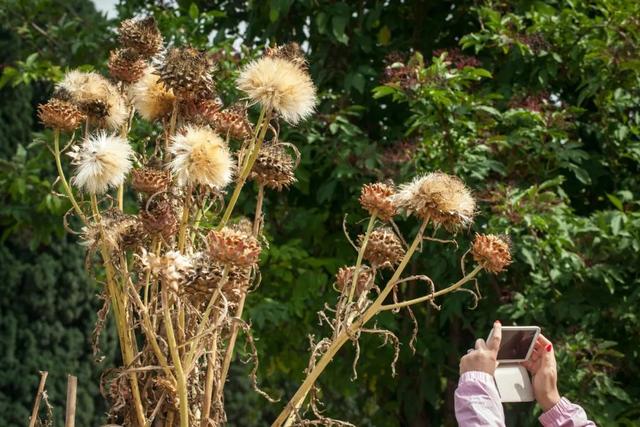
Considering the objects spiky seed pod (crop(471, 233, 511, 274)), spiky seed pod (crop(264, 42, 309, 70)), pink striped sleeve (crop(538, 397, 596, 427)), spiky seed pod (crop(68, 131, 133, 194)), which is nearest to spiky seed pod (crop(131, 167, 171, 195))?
spiky seed pod (crop(68, 131, 133, 194))

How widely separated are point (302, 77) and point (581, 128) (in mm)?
2241

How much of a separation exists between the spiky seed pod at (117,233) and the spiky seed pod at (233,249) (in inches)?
7.5

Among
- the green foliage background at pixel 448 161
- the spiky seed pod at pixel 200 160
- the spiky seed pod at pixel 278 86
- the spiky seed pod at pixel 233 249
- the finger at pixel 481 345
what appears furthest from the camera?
the green foliage background at pixel 448 161

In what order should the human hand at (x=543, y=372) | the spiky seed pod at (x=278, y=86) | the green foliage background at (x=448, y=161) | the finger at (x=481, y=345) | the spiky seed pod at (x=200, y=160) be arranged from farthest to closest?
the green foliage background at (x=448, y=161), the human hand at (x=543, y=372), the finger at (x=481, y=345), the spiky seed pod at (x=278, y=86), the spiky seed pod at (x=200, y=160)

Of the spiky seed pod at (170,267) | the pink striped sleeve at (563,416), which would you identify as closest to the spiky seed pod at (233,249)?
the spiky seed pod at (170,267)

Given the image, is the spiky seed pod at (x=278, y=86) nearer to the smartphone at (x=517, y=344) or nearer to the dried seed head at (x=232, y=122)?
the dried seed head at (x=232, y=122)

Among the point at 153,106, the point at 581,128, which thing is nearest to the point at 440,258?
the point at 581,128

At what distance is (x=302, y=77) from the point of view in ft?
4.29

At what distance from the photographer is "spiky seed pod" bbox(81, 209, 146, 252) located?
1.24 metres

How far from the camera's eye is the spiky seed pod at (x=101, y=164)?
4.06 feet

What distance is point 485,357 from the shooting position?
1382 millimetres

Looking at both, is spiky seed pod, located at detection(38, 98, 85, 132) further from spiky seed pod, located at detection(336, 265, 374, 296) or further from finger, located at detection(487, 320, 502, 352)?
finger, located at detection(487, 320, 502, 352)

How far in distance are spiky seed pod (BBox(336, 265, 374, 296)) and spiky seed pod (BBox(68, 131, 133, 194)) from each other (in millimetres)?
288

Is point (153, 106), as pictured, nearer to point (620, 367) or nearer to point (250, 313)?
point (250, 313)
